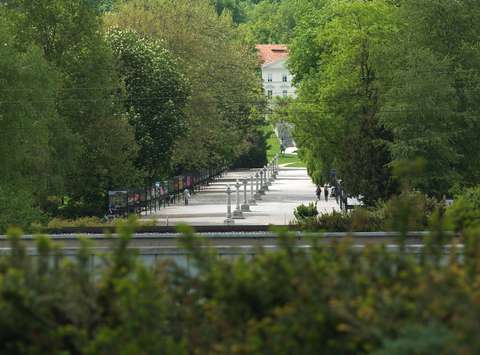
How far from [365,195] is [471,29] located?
29.6 ft

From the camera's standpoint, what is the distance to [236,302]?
13.2 meters

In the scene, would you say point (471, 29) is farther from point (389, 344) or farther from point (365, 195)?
point (389, 344)

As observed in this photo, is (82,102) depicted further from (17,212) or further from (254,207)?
(17,212)

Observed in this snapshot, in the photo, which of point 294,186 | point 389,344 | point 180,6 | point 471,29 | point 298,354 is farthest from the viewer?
point 294,186

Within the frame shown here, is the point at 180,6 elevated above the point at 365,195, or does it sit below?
Result: above

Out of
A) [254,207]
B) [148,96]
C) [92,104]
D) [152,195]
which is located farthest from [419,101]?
[254,207]

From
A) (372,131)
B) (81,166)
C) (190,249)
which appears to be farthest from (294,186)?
(190,249)

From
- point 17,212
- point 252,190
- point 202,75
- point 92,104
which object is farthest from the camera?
point 252,190

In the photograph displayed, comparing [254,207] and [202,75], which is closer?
[254,207]

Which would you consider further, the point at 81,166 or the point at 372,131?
the point at 81,166

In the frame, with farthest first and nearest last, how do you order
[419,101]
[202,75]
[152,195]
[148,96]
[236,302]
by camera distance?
1. [202,75]
2. [152,195]
3. [148,96]
4. [419,101]
5. [236,302]

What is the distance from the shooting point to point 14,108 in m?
58.9

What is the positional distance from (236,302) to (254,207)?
73460 millimetres

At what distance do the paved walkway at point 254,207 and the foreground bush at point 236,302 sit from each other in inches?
1757
